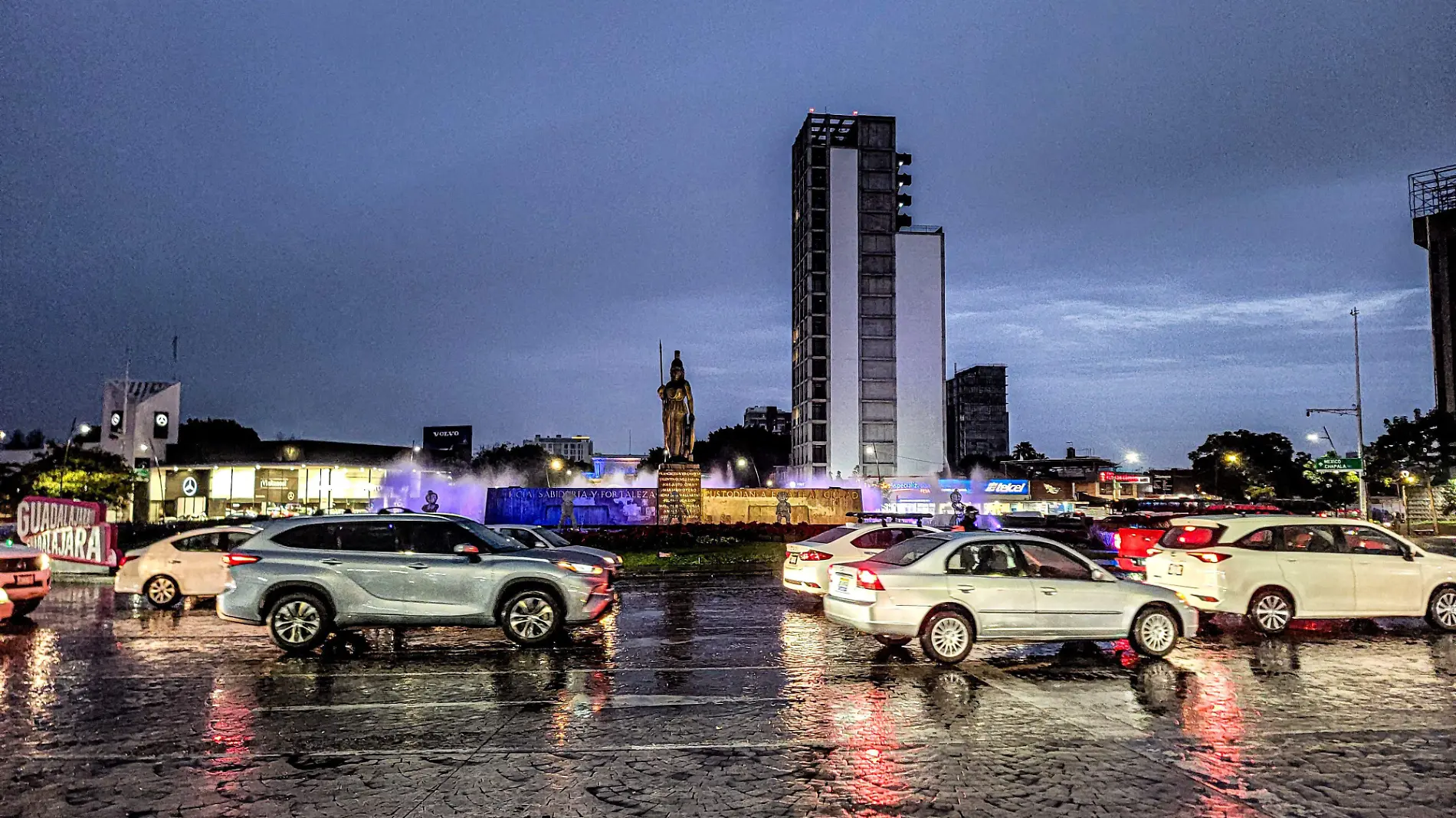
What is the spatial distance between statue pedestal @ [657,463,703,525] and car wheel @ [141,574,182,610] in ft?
69.0

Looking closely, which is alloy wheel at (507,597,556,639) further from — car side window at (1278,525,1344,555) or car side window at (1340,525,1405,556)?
car side window at (1340,525,1405,556)

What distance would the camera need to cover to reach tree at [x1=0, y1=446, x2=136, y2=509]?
159ft

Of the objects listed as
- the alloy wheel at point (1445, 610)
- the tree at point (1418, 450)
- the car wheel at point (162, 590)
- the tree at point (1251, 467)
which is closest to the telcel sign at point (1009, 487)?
the tree at point (1251, 467)

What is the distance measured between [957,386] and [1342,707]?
150 meters

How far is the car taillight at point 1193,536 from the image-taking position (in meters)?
13.4

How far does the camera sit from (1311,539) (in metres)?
13.4

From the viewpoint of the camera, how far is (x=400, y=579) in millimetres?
11602

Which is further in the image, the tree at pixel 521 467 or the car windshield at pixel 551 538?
the tree at pixel 521 467

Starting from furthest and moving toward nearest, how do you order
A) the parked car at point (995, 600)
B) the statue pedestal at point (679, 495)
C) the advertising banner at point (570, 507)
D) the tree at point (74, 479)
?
the tree at point (74, 479) → the statue pedestal at point (679, 495) → the advertising banner at point (570, 507) → the parked car at point (995, 600)

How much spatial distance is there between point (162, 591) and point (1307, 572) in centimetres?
1719

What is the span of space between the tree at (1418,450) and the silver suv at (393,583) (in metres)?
51.4

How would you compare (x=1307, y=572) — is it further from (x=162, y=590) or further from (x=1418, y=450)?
(x=1418, y=450)

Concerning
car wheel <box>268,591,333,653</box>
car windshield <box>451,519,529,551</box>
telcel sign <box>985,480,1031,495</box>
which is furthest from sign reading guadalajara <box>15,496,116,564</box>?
telcel sign <box>985,480,1031,495</box>

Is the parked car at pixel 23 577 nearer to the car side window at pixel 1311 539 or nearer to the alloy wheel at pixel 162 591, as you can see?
the alloy wheel at pixel 162 591
